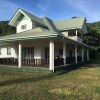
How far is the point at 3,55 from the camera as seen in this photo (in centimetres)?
2706

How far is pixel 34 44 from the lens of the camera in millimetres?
23797

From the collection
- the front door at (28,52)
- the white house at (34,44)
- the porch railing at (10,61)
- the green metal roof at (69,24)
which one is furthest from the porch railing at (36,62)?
the green metal roof at (69,24)

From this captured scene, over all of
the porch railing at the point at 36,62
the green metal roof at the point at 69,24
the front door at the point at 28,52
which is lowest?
the porch railing at the point at 36,62

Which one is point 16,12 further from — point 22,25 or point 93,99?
point 93,99

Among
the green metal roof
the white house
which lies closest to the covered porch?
the white house

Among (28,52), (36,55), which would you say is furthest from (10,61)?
(36,55)

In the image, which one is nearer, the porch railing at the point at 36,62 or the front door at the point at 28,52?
the porch railing at the point at 36,62

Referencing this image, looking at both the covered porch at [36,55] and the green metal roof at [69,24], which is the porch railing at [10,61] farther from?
the green metal roof at [69,24]

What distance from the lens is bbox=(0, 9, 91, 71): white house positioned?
20214 mm

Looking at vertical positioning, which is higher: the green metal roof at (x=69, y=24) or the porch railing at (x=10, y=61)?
the green metal roof at (x=69, y=24)

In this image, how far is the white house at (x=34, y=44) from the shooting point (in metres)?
20.2

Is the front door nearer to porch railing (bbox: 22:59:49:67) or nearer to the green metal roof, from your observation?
porch railing (bbox: 22:59:49:67)

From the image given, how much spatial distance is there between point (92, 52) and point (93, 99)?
38.2m

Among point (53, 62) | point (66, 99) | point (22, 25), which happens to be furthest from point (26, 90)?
point (22, 25)
